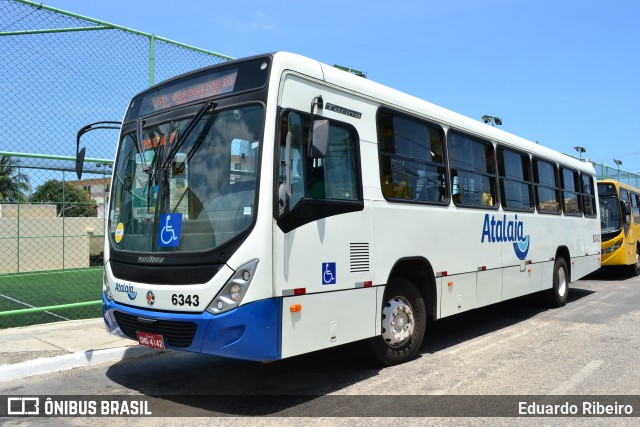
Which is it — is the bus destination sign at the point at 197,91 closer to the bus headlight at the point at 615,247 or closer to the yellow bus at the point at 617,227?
the yellow bus at the point at 617,227

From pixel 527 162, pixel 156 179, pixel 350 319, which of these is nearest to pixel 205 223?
pixel 156 179

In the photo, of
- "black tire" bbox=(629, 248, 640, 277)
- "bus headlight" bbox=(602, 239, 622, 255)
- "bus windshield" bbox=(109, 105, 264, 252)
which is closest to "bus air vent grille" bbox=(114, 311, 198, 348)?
"bus windshield" bbox=(109, 105, 264, 252)

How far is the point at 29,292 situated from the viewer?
1576 centimetres

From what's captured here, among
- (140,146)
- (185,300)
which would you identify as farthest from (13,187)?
(185,300)

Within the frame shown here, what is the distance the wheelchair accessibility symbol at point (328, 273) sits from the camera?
4950mm

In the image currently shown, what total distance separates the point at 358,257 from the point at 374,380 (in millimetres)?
1353

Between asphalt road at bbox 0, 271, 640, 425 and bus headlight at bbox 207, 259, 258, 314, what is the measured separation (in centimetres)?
98

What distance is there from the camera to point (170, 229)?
4859 millimetres

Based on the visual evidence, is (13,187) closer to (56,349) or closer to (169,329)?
(56,349)

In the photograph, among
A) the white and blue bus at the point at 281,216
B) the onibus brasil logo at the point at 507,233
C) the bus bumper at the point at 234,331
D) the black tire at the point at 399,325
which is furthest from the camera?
the onibus brasil logo at the point at 507,233

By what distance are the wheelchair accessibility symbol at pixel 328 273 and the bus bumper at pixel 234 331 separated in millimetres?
596

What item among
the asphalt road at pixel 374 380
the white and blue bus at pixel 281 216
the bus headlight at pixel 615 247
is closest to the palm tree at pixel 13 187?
the asphalt road at pixel 374 380

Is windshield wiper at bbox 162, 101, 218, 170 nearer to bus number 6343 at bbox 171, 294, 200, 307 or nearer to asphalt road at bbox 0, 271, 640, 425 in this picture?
bus number 6343 at bbox 171, 294, 200, 307

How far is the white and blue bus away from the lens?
4480 millimetres
